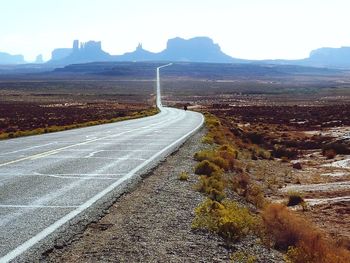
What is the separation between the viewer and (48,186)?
1128 centimetres

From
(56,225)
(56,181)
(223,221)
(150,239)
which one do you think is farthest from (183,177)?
(150,239)

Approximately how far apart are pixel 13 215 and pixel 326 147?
83.6ft

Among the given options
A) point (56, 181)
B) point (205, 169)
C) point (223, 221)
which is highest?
point (223, 221)

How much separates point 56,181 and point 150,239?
5147 millimetres

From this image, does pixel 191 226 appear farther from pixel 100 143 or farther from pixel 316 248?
pixel 100 143

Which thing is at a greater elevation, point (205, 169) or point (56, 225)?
point (56, 225)

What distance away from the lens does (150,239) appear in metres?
7.49

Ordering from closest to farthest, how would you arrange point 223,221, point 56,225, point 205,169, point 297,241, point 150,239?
point 150,239 < point 56,225 < point 223,221 < point 297,241 < point 205,169

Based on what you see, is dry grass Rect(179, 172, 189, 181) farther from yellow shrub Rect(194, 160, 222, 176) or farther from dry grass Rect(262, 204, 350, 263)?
dry grass Rect(262, 204, 350, 263)

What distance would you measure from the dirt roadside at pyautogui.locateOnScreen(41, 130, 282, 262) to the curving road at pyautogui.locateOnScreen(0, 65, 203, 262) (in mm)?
479

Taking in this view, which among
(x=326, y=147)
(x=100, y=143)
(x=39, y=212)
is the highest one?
(x=39, y=212)

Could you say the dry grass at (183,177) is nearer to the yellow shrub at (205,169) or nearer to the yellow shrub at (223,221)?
the yellow shrub at (205,169)

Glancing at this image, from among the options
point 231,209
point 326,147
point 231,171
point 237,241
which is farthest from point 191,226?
point 326,147

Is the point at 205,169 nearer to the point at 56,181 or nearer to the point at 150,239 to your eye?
the point at 56,181
